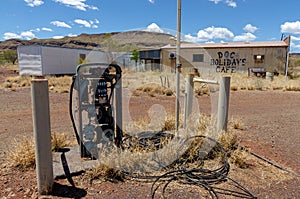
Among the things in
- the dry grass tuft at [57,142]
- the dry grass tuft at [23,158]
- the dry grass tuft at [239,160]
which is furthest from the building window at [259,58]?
the dry grass tuft at [23,158]

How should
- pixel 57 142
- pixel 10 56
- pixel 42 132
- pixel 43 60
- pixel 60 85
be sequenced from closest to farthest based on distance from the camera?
pixel 42 132
pixel 57 142
pixel 60 85
pixel 43 60
pixel 10 56

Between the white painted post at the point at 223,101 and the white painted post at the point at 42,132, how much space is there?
90.0 inches

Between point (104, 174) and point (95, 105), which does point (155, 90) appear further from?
point (104, 174)

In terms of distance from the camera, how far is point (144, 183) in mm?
2344

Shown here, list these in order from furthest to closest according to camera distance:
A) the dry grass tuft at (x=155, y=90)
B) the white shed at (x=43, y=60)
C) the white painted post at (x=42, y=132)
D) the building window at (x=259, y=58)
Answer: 1. the building window at (x=259, y=58)
2. the white shed at (x=43, y=60)
3. the dry grass tuft at (x=155, y=90)
4. the white painted post at (x=42, y=132)

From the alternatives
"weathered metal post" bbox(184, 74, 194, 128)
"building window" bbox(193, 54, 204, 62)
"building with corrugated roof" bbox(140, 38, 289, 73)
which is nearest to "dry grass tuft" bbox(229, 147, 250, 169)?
"weathered metal post" bbox(184, 74, 194, 128)

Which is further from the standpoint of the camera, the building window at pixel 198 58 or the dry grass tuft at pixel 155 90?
the building window at pixel 198 58

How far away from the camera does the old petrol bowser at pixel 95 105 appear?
2.69 metres

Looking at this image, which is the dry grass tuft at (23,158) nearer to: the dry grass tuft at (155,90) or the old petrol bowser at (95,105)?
the old petrol bowser at (95,105)

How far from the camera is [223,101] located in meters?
3.27

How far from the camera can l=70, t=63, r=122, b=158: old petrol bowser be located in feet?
8.83

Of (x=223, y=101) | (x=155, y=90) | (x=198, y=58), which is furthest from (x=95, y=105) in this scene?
(x=198, y=58)

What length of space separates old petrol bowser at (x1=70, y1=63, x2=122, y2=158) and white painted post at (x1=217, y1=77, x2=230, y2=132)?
1.46 m

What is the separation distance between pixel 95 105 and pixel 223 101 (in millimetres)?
1807
